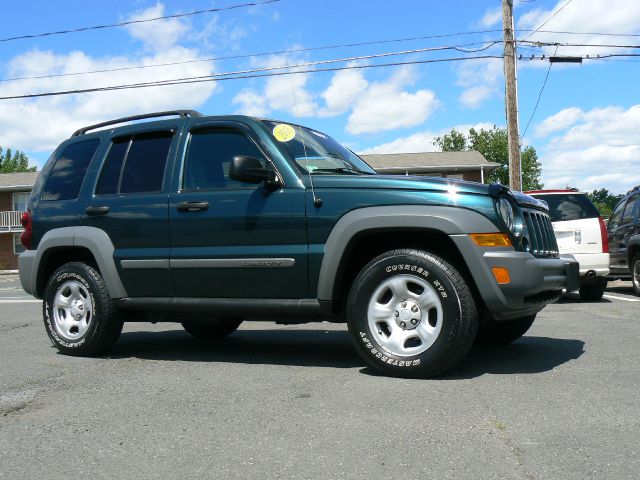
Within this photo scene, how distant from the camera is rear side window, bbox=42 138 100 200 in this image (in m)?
6.18

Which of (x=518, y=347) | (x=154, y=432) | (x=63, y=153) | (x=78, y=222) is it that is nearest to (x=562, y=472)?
(x=154, y=432)

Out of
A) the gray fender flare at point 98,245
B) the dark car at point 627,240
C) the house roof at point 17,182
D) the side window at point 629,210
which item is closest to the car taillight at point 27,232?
the gray fender flare at point 98,245

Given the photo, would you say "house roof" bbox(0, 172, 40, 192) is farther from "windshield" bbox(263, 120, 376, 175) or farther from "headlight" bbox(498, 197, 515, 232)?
"headlight" bbox(498, 197, 515, 232)

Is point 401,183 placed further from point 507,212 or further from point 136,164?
point 136,164

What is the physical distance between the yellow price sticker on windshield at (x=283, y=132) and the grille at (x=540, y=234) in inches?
74.8

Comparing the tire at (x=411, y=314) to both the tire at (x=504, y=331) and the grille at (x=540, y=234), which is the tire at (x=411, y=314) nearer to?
the grille at (x=540, y=234)

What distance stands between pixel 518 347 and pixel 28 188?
37568mm

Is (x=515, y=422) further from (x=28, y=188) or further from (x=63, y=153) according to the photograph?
(x=28, y=188)

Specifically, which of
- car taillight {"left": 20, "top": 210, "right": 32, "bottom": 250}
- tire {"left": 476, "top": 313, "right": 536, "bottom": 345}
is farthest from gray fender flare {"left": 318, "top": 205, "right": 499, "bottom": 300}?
car taillight {"left": 20, "top": 210, "right": 32, "bottom": 250}

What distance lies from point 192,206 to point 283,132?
92 cm

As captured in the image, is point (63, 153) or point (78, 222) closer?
point (78, 222)

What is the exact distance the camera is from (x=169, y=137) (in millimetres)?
5766

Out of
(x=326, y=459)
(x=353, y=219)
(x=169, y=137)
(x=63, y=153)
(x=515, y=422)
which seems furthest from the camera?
(x=63, y=153)

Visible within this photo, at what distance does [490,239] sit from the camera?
14.8 feet
